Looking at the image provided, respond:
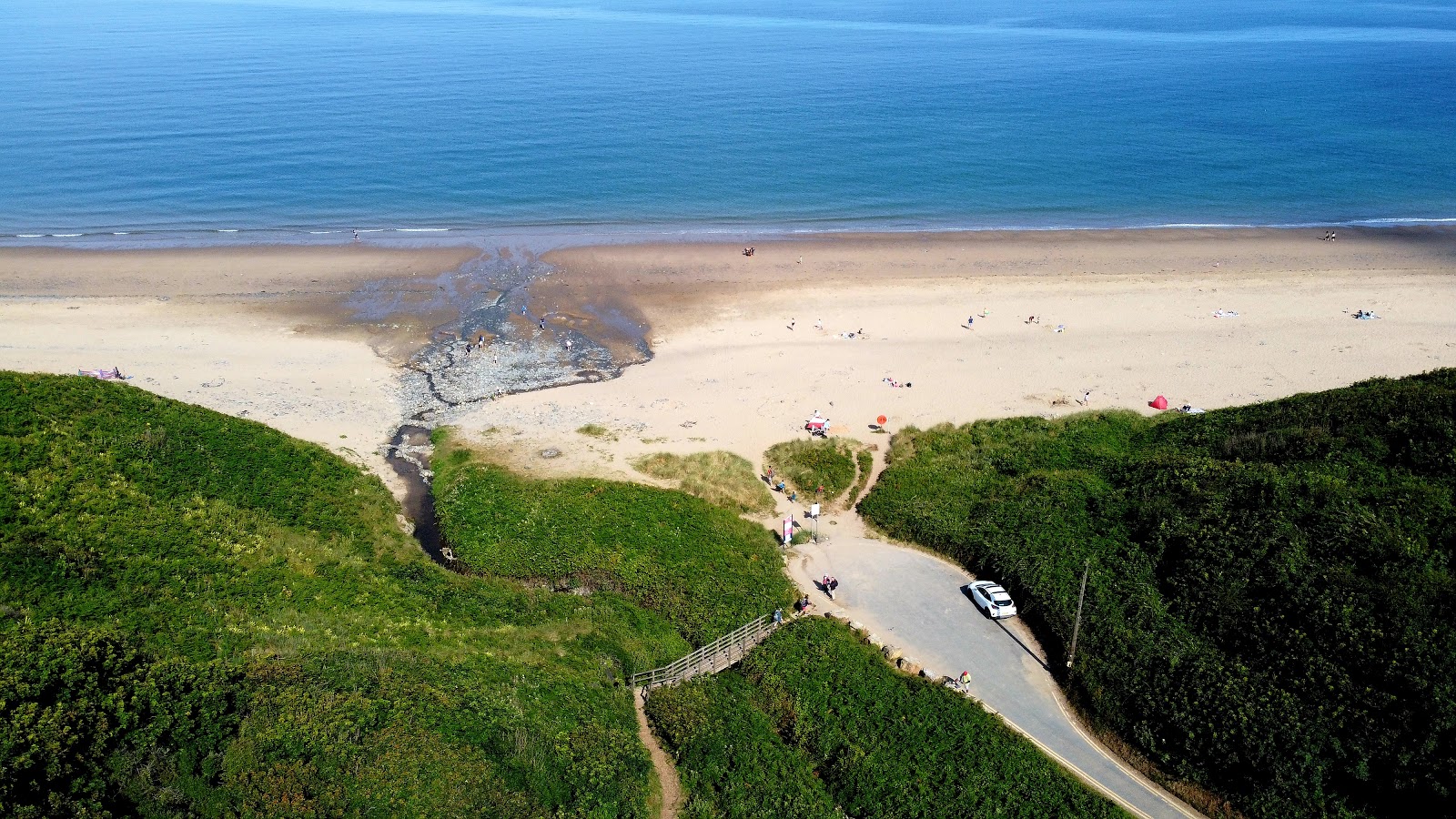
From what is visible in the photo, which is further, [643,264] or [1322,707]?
[643,264]

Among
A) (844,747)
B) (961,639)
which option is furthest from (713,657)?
(961,639)

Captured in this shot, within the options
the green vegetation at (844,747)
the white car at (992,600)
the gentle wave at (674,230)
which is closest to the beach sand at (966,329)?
the gentle wave at (674,230)

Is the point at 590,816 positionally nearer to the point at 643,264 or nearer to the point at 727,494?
the point at 727,494

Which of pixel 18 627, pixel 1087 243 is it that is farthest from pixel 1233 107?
pixel 18 627

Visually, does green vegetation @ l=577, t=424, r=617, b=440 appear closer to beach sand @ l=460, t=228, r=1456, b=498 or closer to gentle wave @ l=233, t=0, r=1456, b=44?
beach sand @ l=460, t=228, r=1456, b=498

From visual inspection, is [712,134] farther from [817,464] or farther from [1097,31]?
[1097,31]

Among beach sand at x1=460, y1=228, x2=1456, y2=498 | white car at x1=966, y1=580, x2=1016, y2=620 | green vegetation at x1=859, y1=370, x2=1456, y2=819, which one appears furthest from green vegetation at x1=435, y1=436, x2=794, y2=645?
green vegetation at x1=859, y1=370, x2=1456, y2=819
